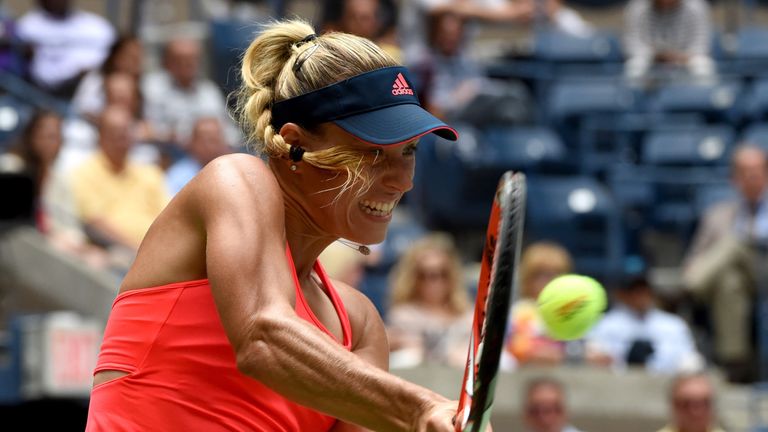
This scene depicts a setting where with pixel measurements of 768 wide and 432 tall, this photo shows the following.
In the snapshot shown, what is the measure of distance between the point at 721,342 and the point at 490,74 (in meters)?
2.93

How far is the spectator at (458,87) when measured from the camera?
9.18m

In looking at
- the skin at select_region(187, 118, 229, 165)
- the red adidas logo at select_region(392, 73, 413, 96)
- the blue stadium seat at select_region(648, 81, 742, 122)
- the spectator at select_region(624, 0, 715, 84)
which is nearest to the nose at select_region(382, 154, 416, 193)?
the red adidas logo at select_region(392, 73, 413, 96)

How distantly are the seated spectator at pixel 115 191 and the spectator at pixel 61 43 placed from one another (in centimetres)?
127

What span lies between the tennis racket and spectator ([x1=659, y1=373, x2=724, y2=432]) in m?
4.59

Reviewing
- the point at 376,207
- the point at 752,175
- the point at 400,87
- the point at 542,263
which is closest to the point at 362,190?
the point at 376,207

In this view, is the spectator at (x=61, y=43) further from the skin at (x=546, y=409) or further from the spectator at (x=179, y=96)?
the skin at (x=546, y=409)

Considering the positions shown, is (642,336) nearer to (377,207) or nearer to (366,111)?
(377,207)

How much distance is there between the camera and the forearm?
229 centimetres

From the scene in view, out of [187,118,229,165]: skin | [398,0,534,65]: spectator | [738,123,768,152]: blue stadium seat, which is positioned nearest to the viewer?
[187,118,229,165]: skin

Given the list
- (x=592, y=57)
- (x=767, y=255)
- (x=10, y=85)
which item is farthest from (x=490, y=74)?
(x=10, y=85)

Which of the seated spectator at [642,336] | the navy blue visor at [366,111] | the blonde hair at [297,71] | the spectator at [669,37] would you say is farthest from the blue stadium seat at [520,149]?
the navy blue visor at [366,111]

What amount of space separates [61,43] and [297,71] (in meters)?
6.42

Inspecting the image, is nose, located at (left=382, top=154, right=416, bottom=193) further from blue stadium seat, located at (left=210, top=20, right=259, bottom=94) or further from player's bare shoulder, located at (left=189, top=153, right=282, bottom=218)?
blue stadium seat, located at (left=210, top=20, right=259, bottom=94)

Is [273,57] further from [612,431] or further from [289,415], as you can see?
[612,431]
